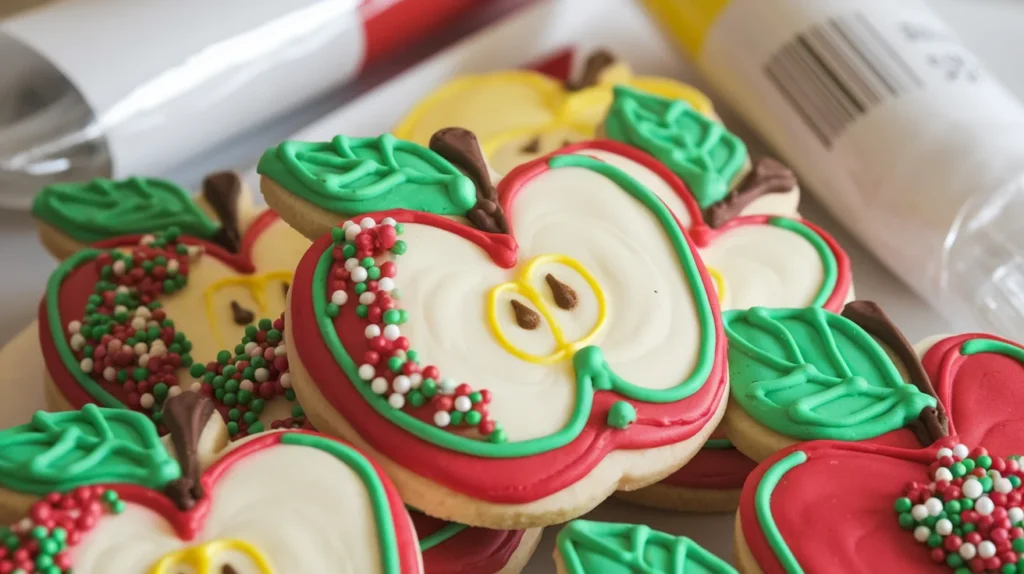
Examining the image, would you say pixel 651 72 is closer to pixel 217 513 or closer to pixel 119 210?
pixel 119 210

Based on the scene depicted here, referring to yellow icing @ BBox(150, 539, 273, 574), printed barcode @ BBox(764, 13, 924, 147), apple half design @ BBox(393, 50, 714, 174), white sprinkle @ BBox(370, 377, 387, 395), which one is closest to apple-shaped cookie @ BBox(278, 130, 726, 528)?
white sprinkle @ BBox(370, 377, 387, 395)

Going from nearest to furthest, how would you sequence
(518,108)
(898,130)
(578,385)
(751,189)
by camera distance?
1. (578,385)
2. (751,189)
3. (898,130)
4. (518,108)

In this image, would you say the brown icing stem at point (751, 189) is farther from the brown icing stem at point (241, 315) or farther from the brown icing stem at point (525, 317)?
the brown icing stem at point (241, 315)

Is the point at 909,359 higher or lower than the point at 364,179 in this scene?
lower

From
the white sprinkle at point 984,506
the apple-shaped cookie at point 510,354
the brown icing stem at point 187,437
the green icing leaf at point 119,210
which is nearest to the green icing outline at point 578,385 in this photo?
the apple-shaped cookie at point 510,354

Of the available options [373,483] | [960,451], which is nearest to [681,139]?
[960,451]

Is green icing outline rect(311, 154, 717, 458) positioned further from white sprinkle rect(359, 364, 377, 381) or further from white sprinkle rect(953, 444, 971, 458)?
white sprinkle rect(953, 444, 971, 458)
